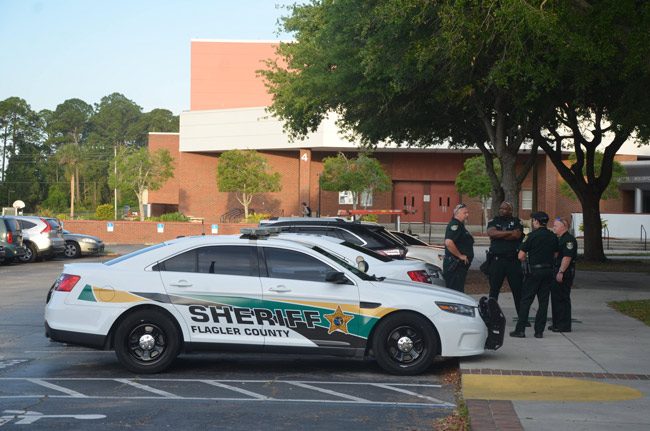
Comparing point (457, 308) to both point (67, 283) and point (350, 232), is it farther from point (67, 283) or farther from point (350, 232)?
point (350, 232)

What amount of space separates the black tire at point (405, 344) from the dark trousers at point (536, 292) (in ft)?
9.72

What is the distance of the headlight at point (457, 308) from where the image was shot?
1106 cm

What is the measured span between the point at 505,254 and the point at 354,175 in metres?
43.2

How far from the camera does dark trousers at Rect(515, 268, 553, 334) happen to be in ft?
44.3

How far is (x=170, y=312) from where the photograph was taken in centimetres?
1091

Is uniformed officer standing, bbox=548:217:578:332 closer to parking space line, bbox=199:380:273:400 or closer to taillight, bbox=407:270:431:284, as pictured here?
taillight, bbox=407:270:431:284

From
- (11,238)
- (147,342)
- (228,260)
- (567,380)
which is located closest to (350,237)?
(228,260)

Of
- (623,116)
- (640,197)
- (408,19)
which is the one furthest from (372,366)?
(640,197)

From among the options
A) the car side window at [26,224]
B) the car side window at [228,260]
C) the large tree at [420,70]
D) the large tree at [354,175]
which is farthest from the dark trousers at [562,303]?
the large tree at [354,175]

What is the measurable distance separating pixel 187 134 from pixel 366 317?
63.6m

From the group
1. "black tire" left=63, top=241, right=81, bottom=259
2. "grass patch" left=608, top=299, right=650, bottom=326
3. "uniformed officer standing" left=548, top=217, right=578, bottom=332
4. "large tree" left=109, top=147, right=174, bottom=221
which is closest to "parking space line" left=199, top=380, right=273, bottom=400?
"uniformed officer standing" left=548, top=217, right=578, bottom=332

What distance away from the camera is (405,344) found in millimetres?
11000

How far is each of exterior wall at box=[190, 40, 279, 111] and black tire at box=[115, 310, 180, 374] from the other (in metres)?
66.1

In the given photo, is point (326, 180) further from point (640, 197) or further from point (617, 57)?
point (617, 57)
